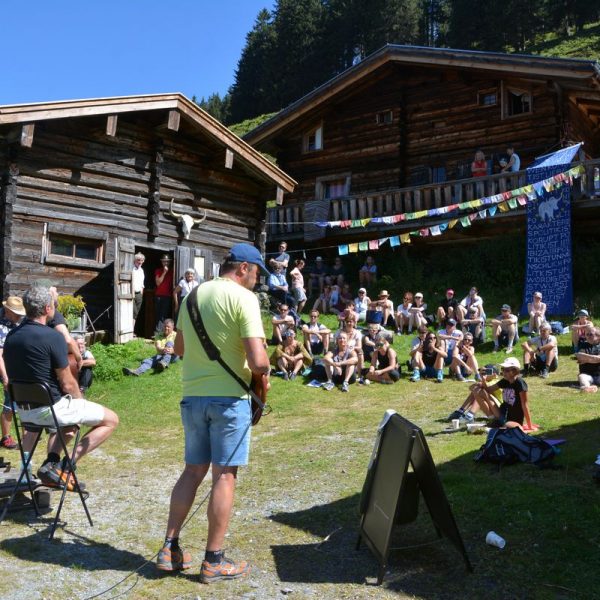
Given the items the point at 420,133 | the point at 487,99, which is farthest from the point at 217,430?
the point at 420,133

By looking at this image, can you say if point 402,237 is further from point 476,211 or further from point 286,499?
point 286,499

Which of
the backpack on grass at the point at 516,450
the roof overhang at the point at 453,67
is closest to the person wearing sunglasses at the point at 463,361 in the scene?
the backpack on grass at the point at 516,450

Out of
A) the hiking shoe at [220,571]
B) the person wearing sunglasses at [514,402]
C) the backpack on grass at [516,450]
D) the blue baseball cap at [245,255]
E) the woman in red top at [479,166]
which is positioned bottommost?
the hiking shoe at [220,571]

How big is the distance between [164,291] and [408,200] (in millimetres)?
8413

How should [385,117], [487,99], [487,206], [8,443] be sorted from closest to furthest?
[8,443]
[487,206]
[487,99]
[385,117]

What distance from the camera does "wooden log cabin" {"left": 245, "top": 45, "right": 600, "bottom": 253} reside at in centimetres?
1892

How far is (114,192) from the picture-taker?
583 inches

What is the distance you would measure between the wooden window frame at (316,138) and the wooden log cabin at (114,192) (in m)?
7.46

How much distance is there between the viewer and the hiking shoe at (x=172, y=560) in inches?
158

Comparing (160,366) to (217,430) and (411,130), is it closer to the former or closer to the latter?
(217,430)

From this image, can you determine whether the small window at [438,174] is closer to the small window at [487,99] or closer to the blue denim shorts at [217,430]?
the small window at [487,99]

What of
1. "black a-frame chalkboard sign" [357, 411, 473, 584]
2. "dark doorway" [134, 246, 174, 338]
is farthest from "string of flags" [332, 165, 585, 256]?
"black a-frame chalkboard sign" [357, 411, 473, 584]

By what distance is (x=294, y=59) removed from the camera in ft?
180

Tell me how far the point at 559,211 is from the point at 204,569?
14.9 metres
